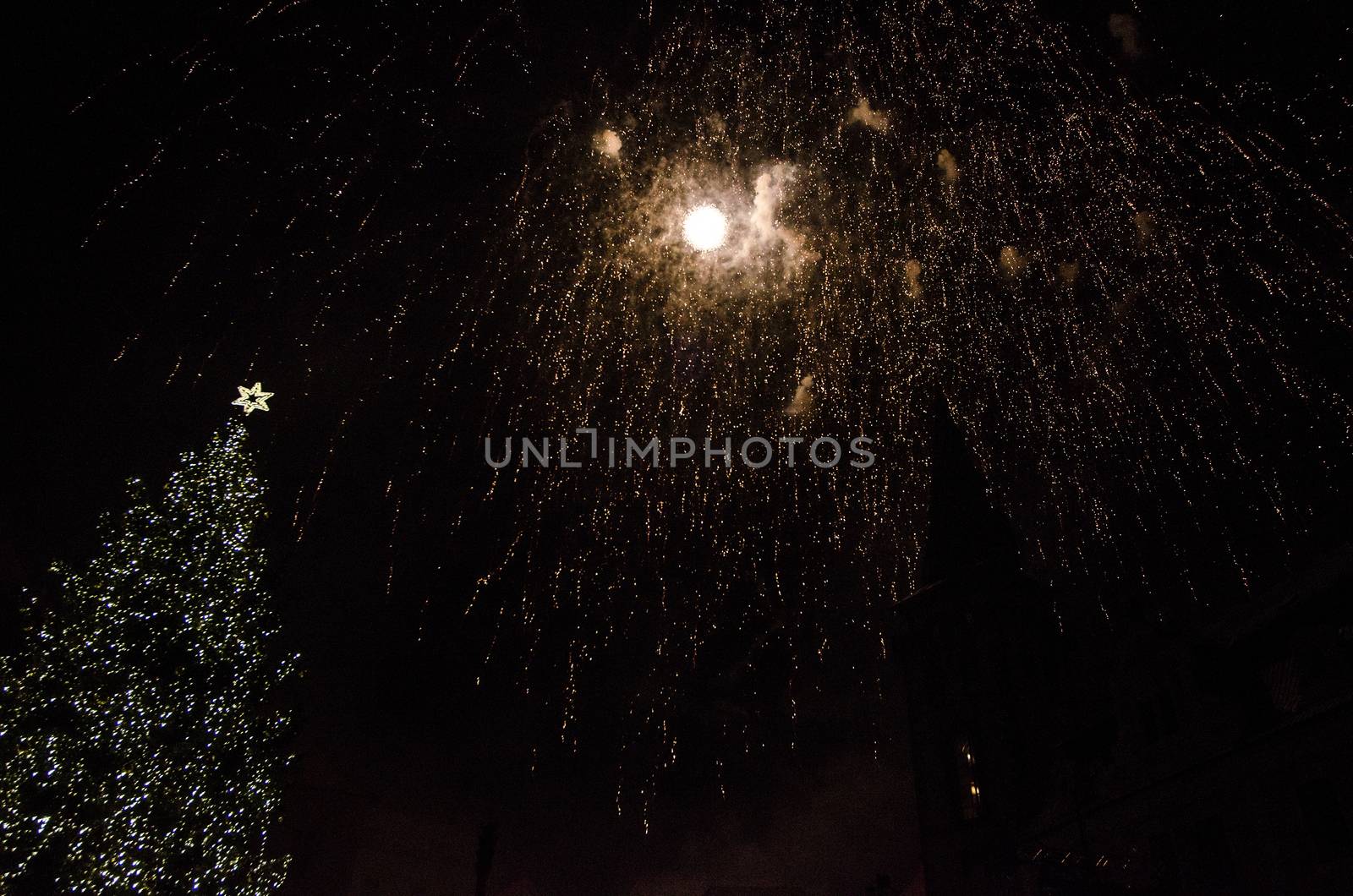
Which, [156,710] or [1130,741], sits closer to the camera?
[156,710]

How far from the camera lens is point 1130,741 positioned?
77.2 ft

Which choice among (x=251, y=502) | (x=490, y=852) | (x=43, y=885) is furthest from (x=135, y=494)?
(x=490, y=852)

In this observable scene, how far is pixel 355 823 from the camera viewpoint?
42.9 m

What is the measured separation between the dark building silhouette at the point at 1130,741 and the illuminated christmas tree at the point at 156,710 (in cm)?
1593

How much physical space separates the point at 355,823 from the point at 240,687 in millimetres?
31088

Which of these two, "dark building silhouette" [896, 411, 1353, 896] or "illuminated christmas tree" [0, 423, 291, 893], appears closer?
"illuminated christmas tree" [0, 423, 291, 893]

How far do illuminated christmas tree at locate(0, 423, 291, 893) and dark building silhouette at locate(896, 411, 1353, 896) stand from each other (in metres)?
15.9

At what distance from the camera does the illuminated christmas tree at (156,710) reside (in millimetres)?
14586

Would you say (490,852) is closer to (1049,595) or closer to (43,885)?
(43,885)

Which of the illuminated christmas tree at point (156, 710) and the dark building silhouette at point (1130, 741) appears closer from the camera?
the illuminated christmas tree at point (156, 710)

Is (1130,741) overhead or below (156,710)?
overhead

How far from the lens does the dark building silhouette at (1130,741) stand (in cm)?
1747

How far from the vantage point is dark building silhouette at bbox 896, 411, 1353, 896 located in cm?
1747

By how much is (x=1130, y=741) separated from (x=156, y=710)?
24538 millimetres
